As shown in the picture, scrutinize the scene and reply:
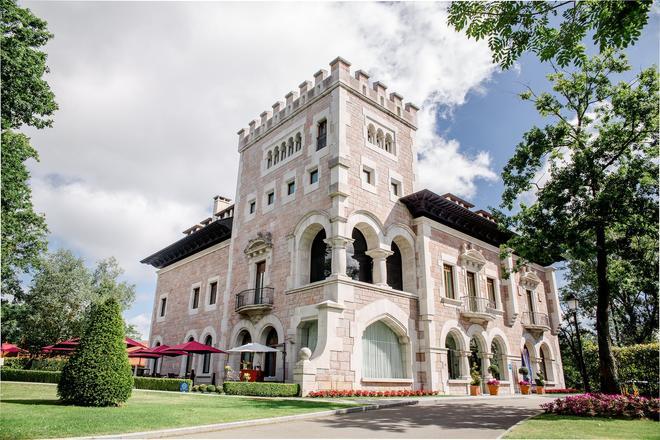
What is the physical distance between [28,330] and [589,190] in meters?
38.4

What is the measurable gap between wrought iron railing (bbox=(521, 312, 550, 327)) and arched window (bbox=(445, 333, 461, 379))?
7.28 metres

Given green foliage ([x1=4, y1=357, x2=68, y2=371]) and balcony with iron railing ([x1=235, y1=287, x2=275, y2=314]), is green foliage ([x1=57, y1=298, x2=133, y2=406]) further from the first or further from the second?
green foliage ([x1=4, y1=357, x2=68, y2=371])

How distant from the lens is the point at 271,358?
67.2 ft

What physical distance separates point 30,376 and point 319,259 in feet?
54.3

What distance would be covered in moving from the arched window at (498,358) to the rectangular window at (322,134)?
1477cm

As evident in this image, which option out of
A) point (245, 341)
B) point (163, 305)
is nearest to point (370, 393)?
point (245, 341)

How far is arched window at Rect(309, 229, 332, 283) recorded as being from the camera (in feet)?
65.3

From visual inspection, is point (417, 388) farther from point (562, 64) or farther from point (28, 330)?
point (28, 330)

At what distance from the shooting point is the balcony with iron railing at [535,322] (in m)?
26.4

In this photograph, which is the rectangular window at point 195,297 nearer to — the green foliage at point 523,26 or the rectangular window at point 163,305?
the rectangular window at point 163,305

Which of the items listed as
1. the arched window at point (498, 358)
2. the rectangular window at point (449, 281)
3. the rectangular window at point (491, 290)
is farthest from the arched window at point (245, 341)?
the rectangular window at point (491, 290)

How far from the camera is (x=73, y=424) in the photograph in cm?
745

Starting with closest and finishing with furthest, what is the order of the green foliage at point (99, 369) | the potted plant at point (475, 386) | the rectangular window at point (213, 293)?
1. the green foliage at point (99, 369)
2. the potted plant at point (475, 386)
3. the rectangular window at point (213, 293)

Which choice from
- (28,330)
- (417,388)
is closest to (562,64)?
(417,388)
